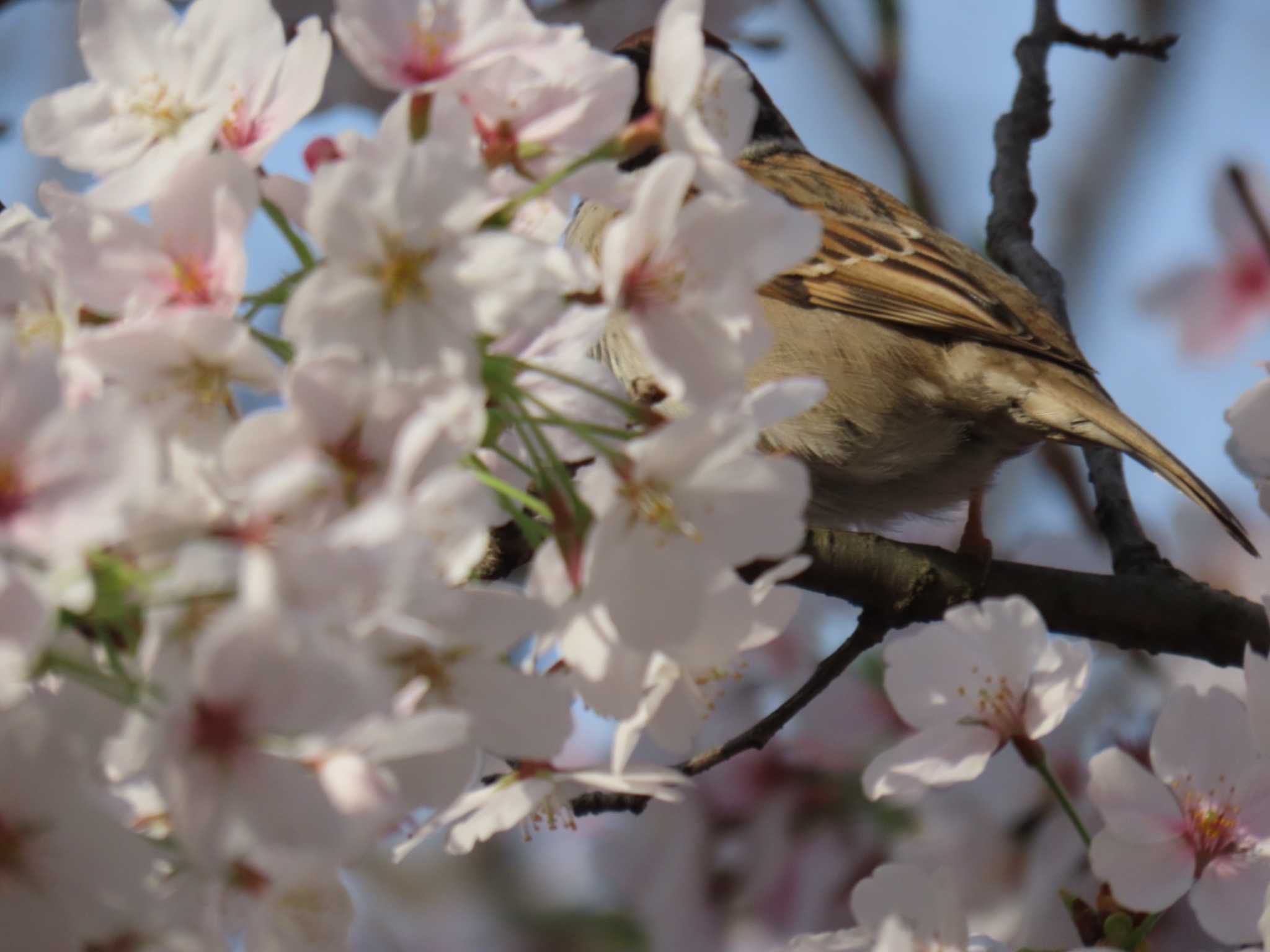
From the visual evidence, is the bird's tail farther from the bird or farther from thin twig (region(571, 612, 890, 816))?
thin twig (region(571, 612, 890, 816))

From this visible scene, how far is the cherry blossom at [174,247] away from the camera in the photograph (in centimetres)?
96

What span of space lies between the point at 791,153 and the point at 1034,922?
2.65m

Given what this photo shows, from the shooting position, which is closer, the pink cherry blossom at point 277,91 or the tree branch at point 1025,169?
the pink cherry blossom at point 277,91

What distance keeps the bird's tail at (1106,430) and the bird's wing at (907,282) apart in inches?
4.7

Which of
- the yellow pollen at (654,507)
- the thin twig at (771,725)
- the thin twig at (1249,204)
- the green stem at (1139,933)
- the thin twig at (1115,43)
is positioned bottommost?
the thin twig at (771,725)

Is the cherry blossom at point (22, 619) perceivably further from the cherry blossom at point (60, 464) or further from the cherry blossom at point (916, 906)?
the cherry blossom at point (916, 906)

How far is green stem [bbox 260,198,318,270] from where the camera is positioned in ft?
3.26

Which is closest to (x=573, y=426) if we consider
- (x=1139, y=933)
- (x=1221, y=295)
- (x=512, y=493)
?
(x=512, y=493)

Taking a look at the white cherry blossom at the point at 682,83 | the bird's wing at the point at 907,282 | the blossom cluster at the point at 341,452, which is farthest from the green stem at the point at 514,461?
the bird's wing at the point at 907,282

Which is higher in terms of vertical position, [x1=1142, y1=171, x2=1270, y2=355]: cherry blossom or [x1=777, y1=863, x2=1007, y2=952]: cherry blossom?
[x1=777, y1=863, x2=1007, y2=952]: cherry blossom

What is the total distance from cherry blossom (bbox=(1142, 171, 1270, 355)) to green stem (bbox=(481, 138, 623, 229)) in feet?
10.7

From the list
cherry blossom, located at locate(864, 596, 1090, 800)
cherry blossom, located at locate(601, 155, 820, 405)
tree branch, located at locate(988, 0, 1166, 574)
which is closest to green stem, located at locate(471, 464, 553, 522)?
cherry blossom, located at locate(601, 155, 820, 405)

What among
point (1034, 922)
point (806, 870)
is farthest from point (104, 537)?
point (806, 870)

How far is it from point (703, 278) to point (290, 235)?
0.93 ft
